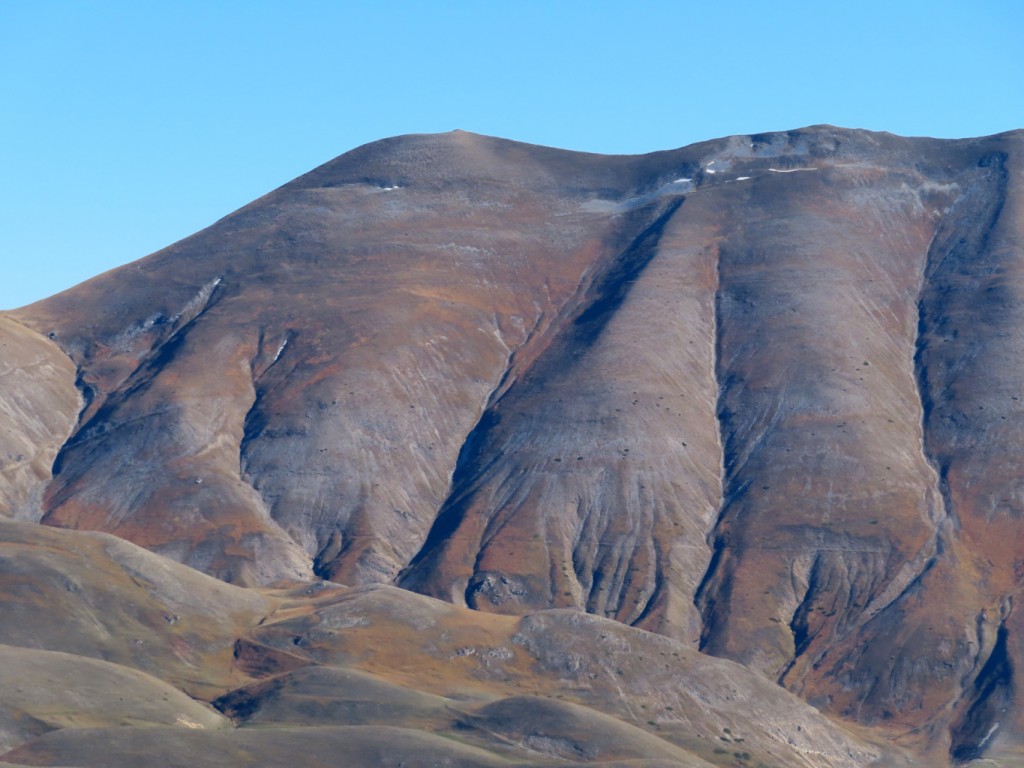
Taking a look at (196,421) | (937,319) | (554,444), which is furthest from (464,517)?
(937,319)

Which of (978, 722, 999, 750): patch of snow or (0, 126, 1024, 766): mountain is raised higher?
(0, 126, 1024, 766): mountain

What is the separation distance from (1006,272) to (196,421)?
9199 cm

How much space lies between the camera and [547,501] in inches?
6186

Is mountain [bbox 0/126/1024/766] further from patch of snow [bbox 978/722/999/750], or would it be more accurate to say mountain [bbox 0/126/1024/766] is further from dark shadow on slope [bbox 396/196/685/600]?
dark shadow on slope [bbox 396/196/685/600]

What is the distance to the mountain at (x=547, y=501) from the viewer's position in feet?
375

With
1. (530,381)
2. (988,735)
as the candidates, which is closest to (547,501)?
(530,381)

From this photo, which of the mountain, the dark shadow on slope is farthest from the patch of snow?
the dark shadow on slope

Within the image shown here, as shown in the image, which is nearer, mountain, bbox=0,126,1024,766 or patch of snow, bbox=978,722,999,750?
mountain, bbox=0,126,1024,766

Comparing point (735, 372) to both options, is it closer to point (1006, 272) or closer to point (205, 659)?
point (1006, 272)

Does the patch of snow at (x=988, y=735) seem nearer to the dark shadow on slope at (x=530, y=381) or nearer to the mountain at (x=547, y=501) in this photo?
the mountain at (x=547, y=501)

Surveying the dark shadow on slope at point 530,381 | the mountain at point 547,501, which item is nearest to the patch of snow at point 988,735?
the mountain at point 547,501

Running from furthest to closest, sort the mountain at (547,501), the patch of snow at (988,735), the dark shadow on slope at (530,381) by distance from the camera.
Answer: the dark shadow on slope at (530,381) → the patch of snow at (988,735) → the mountain at (547,501)

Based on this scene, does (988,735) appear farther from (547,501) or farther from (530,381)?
(530,381)

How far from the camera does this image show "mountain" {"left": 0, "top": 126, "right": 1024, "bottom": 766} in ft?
375
